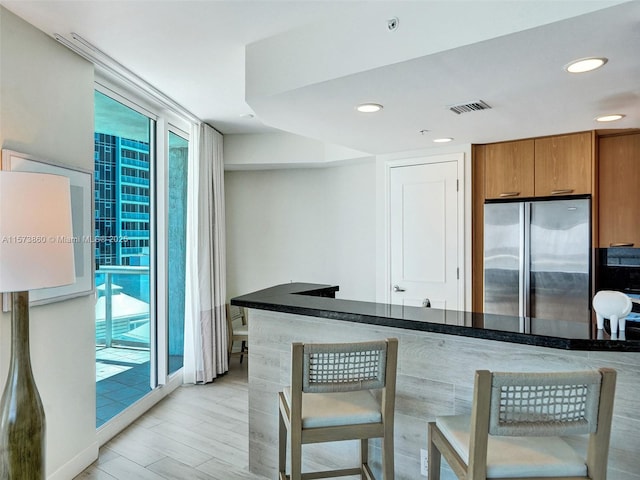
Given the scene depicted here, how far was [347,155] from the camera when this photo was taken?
466cm

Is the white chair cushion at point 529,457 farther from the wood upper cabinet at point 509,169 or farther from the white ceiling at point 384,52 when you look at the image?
the wood upper cabinet at point 509,169

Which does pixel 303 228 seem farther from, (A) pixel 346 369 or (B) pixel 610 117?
(A) pixel 346 369

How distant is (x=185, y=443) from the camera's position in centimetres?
311

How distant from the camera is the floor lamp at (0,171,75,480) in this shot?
1.69m

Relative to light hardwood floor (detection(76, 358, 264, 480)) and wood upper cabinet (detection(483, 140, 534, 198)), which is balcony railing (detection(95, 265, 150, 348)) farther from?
wood upper cabinet (detection(483, 140, 534, 198))

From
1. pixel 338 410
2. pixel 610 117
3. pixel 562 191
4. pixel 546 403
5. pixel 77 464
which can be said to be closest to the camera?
pixel 546 403

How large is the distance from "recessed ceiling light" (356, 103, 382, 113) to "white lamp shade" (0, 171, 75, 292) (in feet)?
5.65

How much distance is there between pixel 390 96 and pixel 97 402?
117 inches

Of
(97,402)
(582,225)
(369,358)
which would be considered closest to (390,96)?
(369,358)

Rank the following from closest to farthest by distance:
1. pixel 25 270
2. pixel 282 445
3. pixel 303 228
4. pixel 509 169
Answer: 1. pixel 25 270
2. pixel 282 445
3. pixel 509 169
4. pixel 303 228

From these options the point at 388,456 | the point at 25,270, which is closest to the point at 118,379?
the point at 25,270

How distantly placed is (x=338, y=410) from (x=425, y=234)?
8.73ft

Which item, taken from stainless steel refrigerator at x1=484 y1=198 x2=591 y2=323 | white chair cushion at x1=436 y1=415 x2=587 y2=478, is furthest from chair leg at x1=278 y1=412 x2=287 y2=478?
stainless steel refrigerator at x1=484 y1=198 x2=591 y2=323

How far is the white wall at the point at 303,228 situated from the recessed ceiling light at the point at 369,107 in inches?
80.6
